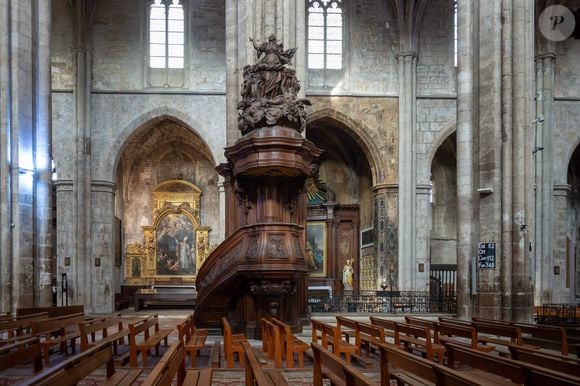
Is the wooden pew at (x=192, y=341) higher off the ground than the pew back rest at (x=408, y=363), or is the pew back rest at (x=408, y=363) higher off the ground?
the pew back rest at (x=408, y=363)

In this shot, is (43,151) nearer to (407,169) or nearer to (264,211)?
(264,211)

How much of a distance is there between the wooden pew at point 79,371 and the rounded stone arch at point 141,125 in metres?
19.6

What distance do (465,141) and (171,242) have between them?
58.2ft

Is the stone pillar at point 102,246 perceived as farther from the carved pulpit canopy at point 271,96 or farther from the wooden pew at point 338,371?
the wooden pew at point 338,371

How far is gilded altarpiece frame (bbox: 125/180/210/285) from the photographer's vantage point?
1140 inches

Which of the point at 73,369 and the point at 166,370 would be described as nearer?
the point at 73,369

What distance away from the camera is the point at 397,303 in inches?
870

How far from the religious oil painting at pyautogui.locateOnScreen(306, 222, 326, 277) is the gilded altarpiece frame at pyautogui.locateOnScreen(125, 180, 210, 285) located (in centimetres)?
462

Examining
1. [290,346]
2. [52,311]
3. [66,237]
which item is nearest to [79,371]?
[290,346]

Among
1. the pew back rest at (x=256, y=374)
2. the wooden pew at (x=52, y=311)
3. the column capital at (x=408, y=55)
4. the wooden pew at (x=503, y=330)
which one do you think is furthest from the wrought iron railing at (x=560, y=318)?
the column capital at (x=408, y=55)

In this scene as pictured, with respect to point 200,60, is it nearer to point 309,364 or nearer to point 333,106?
point 333,106

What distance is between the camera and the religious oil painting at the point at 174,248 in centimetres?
2917

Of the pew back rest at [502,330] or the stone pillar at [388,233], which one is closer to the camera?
the pew back rest at [502,330]

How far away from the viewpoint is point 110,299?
80.8 feet
